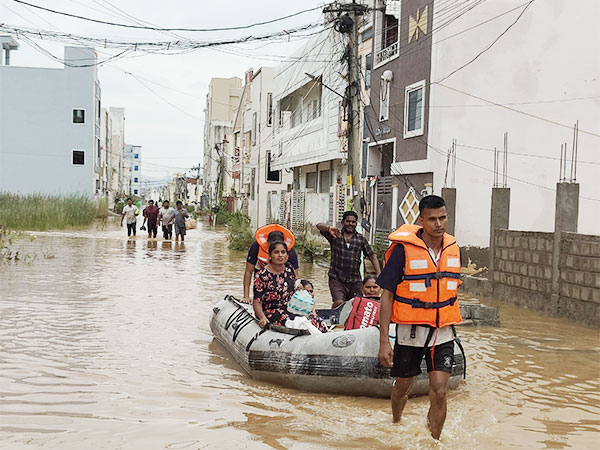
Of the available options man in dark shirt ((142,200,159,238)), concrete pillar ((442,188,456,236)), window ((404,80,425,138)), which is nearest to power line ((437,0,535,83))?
window ((404,80,425,138))

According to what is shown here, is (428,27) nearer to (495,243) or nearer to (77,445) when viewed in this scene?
(495,243)

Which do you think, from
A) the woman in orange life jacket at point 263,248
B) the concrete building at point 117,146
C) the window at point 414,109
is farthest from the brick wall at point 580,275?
the concrete building at point 117,146

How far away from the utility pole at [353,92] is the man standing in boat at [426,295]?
460 inches

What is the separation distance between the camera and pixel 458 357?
306 inches

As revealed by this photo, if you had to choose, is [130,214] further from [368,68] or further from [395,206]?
[395,206]

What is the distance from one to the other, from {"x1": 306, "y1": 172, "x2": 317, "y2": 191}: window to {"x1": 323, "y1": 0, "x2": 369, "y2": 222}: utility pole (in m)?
16.7

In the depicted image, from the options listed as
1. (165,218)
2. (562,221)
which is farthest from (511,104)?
(165,218)

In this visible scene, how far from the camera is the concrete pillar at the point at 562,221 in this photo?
43.3ft

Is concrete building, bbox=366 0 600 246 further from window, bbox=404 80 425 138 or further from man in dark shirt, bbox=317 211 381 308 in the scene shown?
man in dark shirt, bbox=317 211 381 308

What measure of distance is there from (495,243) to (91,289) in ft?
27.2

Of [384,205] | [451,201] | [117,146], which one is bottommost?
[384,205]

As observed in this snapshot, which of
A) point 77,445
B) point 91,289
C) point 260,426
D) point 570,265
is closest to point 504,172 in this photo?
point 570,265

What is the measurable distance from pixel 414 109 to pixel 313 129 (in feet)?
34.2

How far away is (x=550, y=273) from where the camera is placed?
13.5 m
